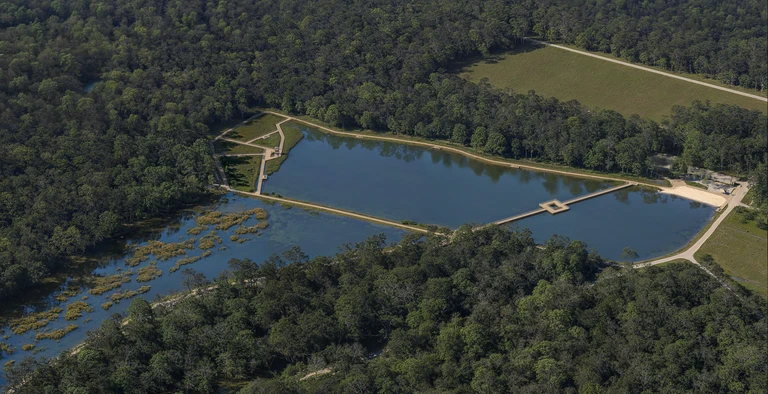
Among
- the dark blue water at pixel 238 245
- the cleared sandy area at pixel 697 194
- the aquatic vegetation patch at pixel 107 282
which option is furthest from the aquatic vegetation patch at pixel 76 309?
the cleared sandy area at pixel 697 194

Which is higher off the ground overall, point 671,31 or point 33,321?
point 671,31

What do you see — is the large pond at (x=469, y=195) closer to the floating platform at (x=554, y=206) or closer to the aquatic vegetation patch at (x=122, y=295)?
the floating platform at (x=554, y=206)

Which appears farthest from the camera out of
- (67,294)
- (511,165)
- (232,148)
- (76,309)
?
(232,148)

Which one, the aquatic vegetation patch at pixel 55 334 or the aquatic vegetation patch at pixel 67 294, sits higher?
the aquatic vegetation patch at pixel 67 294

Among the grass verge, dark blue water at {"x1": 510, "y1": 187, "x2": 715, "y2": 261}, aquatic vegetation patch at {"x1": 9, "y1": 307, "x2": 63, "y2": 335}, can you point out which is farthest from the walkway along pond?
aquatic vegetation patch at {"x1": 9, "y1": 307, "x2": 63, "y2": 335}

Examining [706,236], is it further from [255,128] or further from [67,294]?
[67,294]

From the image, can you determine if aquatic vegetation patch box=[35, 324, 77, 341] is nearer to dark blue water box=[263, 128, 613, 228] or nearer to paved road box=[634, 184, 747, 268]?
dark blue water box=[263, 128, 613, 228]

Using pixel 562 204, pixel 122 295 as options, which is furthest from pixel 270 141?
pixel 562 204
